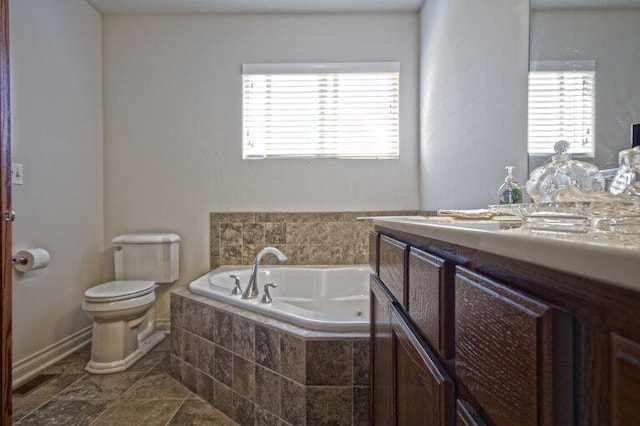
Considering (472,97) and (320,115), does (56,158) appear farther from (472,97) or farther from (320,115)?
(472,97)

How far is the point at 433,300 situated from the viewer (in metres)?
0.55

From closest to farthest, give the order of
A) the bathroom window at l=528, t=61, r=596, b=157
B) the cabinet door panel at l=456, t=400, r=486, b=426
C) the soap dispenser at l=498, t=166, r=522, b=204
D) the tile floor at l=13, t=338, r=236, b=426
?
the cabinet door panel at l=456, t=400, r=486, b=426 < the bathroom window at l=528, t=61, r=596, b=157 < the soap dispenser at l=498, t=166, r=522, b=204 < the tile floor at l=13, t=338, r=236, b=426

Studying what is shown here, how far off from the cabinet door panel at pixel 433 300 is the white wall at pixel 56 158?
7.69 feet

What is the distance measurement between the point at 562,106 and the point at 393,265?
0.90 meters

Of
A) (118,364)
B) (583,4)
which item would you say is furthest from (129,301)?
(583,4)

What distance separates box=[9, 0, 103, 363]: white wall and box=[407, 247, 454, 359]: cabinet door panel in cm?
234

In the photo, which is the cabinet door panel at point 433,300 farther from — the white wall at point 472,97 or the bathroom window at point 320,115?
the bathroom window at point 320,115

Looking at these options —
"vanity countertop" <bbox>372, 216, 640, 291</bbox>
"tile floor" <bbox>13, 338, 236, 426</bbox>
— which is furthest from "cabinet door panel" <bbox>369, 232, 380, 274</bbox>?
"tile floor" <bbox>13, 338, 236, 426</bbox>

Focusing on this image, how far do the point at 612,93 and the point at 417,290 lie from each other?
888mm

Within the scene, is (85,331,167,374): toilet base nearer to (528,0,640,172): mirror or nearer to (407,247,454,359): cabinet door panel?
(407,247,454,359): cabinet door panel

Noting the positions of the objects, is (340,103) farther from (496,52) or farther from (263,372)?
(263,372)

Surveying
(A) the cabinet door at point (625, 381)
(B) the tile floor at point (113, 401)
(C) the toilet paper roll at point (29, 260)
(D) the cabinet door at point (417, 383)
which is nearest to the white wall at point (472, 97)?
(D) the cabinet door at point (417, 383)

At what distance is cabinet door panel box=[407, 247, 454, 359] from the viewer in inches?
20.0

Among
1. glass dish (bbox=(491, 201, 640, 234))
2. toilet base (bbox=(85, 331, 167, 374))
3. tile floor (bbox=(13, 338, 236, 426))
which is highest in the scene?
glass dish (bbox=(491, 201, 640, 234))
